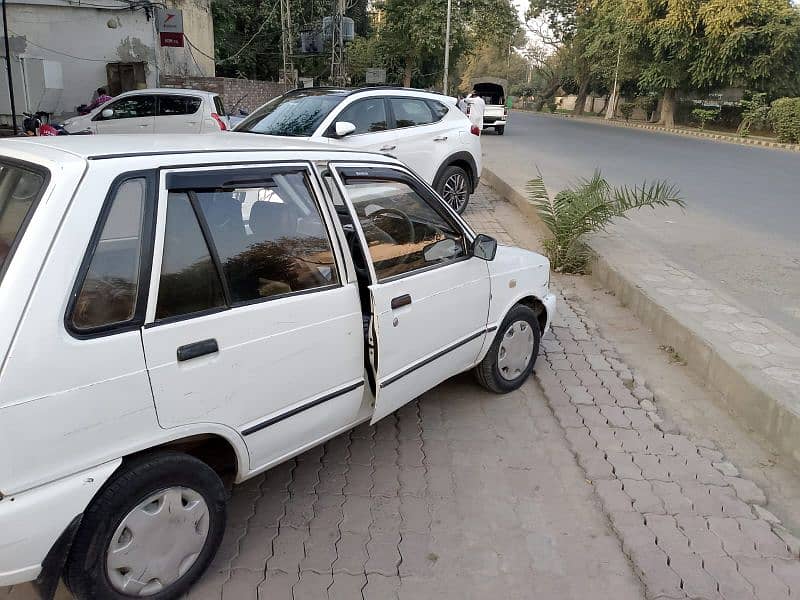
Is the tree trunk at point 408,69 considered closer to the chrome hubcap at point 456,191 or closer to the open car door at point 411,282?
the chrome hubcap at point 456,191

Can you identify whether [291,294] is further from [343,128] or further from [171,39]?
[171,39]

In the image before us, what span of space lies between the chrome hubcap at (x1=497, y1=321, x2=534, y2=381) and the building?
51.5 feet

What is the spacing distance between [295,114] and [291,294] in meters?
5.38

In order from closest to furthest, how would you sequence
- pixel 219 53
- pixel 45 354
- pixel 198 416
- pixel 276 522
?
pixel 45 354
pixel 198 416
pixel 276 522
pixel 219 53

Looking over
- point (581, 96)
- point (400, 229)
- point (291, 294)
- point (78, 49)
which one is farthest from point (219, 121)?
point (581, 96)

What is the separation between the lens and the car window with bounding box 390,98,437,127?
813 centimetres

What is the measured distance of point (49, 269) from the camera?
1.94 m

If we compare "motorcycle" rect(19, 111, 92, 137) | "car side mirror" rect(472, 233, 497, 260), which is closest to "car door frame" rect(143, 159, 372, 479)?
"car side mirror" rect(472, 233, 497, 260)

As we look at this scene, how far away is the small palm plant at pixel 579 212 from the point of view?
21.2 feet

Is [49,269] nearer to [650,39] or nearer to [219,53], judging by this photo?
[219,53]

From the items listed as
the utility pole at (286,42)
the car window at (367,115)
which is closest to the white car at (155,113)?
the car window at (367,115)

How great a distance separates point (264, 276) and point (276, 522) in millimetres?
1169

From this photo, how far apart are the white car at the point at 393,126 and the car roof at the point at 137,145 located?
3985 millimetres

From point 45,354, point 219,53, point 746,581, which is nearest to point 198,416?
point 45,354
